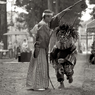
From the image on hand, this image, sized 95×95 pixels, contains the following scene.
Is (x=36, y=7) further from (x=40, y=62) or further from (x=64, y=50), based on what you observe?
(x=40, y=62)

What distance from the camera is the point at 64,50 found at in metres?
9.84

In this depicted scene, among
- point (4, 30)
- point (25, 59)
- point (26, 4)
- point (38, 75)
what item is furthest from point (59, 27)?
point (26, 4)

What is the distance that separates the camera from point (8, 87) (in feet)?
33.1

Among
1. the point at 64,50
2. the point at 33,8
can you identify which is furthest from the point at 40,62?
the point at 33,8

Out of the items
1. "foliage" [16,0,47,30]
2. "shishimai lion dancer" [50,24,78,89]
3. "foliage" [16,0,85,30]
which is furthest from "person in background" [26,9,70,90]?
"foliage" [16,0,47,30]

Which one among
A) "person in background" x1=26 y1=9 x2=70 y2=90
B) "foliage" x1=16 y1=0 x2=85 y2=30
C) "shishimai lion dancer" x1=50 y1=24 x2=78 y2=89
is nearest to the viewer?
"person in background" x1=26 y1=9 x2=70 y2=90

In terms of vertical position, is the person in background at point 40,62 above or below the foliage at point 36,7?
below

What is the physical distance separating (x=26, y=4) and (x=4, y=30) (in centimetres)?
434

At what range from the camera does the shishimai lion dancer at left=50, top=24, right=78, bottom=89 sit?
384 inches

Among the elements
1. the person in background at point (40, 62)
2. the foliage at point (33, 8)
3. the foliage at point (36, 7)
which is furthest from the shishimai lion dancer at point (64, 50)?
the foliage at point (33, 8)

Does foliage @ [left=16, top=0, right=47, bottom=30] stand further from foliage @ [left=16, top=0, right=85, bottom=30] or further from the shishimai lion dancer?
the shishimai lion dancer

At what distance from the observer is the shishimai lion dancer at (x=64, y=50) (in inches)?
384

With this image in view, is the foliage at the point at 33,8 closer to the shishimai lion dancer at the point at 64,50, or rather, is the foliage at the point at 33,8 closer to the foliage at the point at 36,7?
the foliage at the point at 36,7

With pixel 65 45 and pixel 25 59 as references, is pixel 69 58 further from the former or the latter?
pixel 25 59
